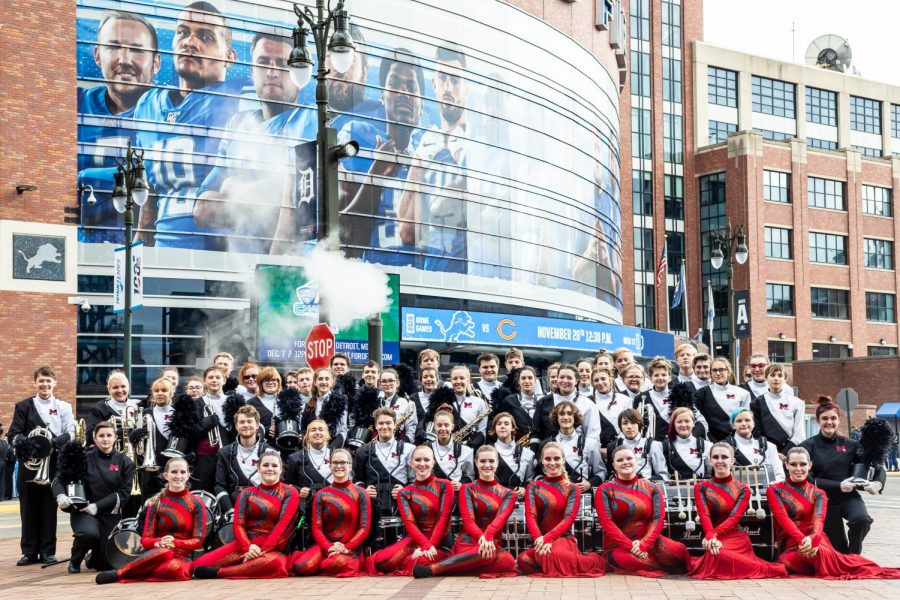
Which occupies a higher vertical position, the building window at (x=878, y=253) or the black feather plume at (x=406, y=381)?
the building window at (x=878, y=253)

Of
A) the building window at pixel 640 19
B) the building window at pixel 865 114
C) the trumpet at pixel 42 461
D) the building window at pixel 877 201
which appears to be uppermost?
the building window at pixel 640 19

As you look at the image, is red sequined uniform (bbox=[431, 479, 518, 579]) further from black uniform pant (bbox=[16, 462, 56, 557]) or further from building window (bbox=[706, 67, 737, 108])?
building window (bbox=[706, 67, 737, 108])

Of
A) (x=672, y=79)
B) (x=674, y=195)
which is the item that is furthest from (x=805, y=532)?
(x=672, y=79)

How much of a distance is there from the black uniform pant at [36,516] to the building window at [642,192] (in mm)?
59656

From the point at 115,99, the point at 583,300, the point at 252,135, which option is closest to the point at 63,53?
the point at 115,99

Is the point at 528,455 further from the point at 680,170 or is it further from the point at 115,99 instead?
the point at 680,170

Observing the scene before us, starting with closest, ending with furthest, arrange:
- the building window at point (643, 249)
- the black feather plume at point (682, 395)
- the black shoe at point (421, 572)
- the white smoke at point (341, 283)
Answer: the black shoe at point (421, 572) → the black feather plume at point (682, 395) → the white smoke at point (341, 283) → the building window at point (643, 249)

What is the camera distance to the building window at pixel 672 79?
70.9 metres

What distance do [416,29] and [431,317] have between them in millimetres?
10600

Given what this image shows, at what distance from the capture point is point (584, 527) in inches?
442

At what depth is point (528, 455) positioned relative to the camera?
11875mm

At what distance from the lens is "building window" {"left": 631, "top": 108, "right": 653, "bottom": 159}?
69688 millimetres

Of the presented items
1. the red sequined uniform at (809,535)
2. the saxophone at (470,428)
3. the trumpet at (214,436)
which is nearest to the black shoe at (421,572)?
the saxophone at (470,428)

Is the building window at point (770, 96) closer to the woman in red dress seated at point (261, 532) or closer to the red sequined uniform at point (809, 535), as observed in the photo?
the red sequined uniform at point (809, 535)
